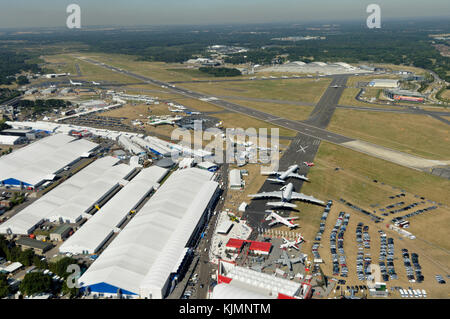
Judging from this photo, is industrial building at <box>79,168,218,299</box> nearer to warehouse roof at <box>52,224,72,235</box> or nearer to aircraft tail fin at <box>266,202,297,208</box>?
warehouse roof at <box>52,224,72,235</box>

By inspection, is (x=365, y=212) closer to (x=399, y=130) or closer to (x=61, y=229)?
(x=61, y=229)

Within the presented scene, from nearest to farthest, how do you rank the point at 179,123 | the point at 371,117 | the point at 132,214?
the point at 132,214 → the point at 179,123 → the point at 371,117

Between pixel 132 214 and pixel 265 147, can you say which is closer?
pixel 132 214

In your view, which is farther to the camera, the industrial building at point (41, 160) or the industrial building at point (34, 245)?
the industrial building at point (41, 160)

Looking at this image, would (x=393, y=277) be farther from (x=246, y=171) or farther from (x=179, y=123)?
(x=179, y=123)

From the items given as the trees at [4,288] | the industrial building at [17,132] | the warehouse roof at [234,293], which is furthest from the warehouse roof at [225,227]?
the industrial building at [17,132]

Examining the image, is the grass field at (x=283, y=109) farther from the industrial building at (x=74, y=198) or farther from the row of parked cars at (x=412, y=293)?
the row of parked cars at (x=412, y=293)

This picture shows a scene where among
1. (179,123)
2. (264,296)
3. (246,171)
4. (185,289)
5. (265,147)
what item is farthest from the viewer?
(179,123)

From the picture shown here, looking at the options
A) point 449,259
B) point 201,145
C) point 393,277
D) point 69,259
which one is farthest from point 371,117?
point 69,259
